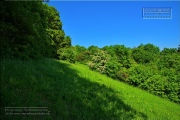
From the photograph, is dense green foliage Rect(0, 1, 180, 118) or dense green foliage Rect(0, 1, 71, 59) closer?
dense green foliage Rect(0, 1, 71, 59)

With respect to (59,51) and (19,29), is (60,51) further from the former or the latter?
(19,29)

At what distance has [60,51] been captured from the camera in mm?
40312

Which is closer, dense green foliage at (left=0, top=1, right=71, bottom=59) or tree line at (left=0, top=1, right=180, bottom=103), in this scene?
dense green foliage at (left=0, top=1, right=71, bottom=59)

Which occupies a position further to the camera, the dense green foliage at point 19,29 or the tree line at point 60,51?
the tree line at point 60,51

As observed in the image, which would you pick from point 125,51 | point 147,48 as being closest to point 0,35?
point 125,51

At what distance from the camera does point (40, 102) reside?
756 centimetres

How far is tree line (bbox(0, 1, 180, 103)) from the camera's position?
10.9 metres

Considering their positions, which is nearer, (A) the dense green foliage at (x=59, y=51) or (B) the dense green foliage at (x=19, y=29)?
(B) the dense green foliage at (x=19, y=29)

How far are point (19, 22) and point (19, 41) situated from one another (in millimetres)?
2668

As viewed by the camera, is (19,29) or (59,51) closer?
(19,29)

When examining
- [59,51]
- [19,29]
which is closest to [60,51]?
[59,51]

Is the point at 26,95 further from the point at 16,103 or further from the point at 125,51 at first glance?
the point at 125,51

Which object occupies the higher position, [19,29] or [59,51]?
[59,51]

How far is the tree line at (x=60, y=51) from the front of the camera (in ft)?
35.8
